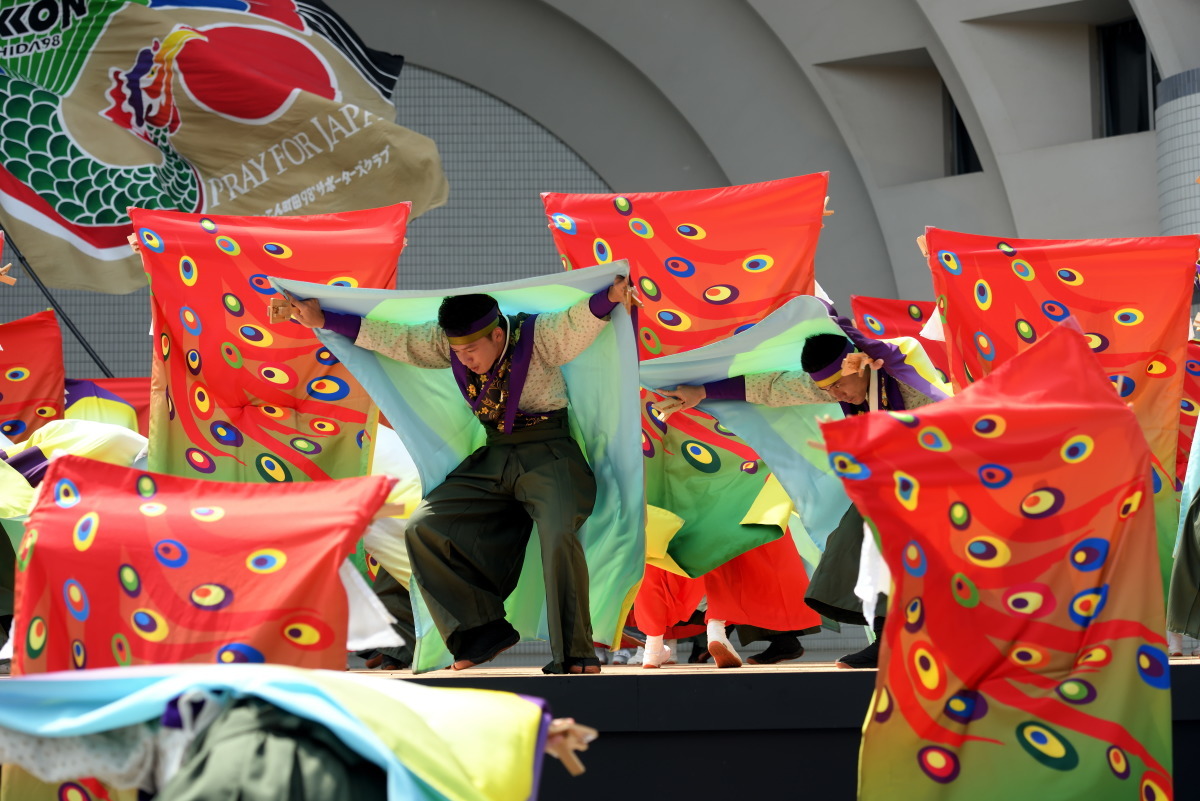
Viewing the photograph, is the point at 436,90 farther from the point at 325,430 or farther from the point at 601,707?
the point at 601,707

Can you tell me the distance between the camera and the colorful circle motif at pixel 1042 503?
9.39 ft

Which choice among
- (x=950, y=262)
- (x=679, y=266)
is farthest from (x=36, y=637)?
(x=950, y=262)

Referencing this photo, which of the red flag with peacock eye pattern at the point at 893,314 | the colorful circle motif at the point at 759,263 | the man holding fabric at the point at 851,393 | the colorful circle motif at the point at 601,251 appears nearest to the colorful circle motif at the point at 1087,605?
the man holding fabric at the point at 851,393

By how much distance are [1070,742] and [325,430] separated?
2.89 meters

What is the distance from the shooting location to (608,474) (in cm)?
418

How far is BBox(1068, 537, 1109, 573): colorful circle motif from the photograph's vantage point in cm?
288

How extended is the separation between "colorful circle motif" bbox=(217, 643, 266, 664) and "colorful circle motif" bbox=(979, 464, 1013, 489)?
1.41 meters

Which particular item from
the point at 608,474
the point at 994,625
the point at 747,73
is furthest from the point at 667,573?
the point at 747,73

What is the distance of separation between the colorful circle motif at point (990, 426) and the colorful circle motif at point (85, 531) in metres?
1.69

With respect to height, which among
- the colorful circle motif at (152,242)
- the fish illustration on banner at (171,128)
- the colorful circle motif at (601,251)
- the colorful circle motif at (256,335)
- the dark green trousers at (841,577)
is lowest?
the dark green trousers at (841,577)

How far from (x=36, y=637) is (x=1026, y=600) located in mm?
1894

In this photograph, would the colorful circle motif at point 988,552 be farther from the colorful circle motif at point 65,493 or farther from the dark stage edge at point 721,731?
the colorful circle motif at point 65,493

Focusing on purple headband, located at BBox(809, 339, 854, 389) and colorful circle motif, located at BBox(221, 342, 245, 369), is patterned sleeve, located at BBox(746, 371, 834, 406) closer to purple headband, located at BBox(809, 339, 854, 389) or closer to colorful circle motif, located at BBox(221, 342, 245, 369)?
purple headband, located at BBox(809, 339, 854, 389)

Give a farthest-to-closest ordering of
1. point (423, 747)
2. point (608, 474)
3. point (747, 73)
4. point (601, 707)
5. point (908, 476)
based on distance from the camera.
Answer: point (747, 73), point (608, 474), point (601, 707), point (908, 476), point (423, 747)
